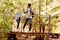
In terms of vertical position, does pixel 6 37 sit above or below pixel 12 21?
below

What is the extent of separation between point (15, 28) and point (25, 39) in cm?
26

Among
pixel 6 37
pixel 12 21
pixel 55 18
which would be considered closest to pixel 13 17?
pixel 12 21

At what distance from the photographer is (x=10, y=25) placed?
4.16 meters

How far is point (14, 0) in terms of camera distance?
14.0ft

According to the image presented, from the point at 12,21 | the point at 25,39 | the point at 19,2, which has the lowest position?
the point at 25,39

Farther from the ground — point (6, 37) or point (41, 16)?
point (41, 16)

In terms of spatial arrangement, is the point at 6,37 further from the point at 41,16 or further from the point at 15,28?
the point at 41,16

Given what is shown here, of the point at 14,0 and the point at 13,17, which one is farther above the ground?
the point at 14,0

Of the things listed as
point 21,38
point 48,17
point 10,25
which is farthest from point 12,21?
point 48,17

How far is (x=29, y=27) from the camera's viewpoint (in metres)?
4.20

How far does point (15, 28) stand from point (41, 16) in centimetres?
49

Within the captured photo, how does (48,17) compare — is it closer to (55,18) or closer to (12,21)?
(55,18)

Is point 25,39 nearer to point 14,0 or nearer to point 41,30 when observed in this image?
point 41,30

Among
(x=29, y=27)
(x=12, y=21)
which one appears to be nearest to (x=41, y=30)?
(x=29, y=27)
